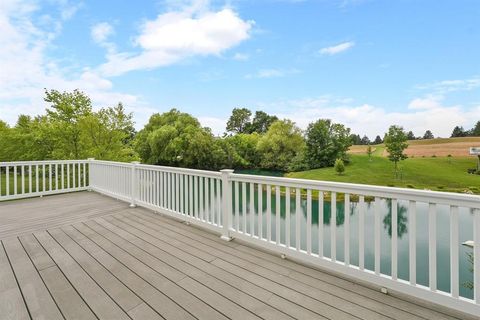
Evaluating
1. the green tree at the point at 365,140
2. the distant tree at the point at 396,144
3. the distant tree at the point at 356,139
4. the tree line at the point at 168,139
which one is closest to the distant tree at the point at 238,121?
the tree line at the point at 168,139

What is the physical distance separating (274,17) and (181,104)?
2280 centimetres

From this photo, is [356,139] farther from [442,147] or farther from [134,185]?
[134,185]

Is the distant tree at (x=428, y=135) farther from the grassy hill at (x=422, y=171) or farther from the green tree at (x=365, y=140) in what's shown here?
the green tree at (x=365, y=140)

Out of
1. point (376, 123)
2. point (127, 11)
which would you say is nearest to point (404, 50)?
point (376, 123)

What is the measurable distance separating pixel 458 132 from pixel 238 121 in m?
33.2

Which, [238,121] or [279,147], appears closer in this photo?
[279,147]

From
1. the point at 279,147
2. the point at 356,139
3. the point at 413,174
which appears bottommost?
the point at 413,174

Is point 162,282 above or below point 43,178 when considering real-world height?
below

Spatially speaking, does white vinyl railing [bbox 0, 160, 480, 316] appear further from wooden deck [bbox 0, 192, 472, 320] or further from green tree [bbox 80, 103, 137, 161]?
green tree [bbox 80, 103, 137, 161]

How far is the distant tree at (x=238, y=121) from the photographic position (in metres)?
49.4

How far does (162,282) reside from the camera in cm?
202

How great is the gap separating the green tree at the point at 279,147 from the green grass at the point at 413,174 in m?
2.82

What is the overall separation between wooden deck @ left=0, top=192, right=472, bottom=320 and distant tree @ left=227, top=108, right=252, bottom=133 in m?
46.6

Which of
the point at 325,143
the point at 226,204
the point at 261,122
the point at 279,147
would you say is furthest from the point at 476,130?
the point at 261,122
